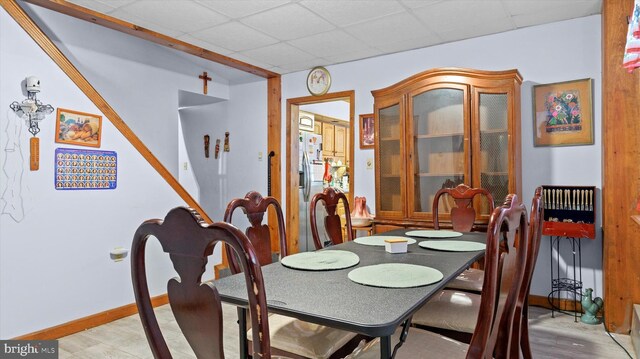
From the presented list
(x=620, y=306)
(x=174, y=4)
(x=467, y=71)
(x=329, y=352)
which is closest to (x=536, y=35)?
(x=467, y=71)

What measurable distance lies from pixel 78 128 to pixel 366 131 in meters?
2.61

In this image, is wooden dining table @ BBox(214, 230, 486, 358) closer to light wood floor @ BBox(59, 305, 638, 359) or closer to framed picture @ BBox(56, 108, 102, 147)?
light wood floor @ BBox(59, 305, 638, 359)

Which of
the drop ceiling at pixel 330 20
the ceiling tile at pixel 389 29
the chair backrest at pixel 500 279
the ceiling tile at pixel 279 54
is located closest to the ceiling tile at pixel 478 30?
the drop ceiling at pixel 330 20

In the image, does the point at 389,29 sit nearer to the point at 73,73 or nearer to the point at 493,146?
the point at 493,146

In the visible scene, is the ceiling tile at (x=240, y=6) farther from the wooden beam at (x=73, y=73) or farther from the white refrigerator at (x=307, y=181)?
the white refrigerator at (x=307, y=181)

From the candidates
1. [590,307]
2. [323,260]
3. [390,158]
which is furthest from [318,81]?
[590,307]

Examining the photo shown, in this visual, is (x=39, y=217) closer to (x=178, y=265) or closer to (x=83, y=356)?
(x=83, y=356)

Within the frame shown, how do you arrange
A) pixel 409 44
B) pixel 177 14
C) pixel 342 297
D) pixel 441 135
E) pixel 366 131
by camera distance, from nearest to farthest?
pixel 342 297, pixel 177 14, pixel 441 135, pixel 409 44, pixel 366 131

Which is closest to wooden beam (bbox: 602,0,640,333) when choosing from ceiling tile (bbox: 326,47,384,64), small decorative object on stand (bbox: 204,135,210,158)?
ceiling tile (bbox: 326,47,384,64)

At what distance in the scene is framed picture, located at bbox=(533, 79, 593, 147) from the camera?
120 inches

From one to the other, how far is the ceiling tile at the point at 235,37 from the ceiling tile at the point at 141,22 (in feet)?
0.62

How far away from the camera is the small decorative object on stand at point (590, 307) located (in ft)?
9.15

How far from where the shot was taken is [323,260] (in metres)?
1.63

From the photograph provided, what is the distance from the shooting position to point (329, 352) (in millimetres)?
1415
